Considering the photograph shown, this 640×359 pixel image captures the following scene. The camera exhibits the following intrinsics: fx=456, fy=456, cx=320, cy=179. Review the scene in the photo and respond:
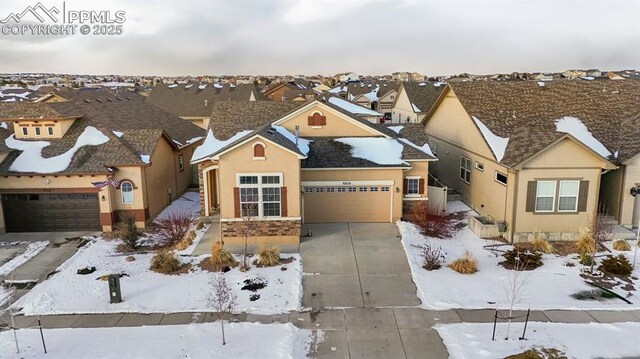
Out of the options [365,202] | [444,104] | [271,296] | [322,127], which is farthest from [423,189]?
[271,296]

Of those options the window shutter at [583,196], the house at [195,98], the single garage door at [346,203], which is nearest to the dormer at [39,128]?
the single garage door at [346,203]

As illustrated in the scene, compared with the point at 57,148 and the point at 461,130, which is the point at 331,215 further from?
the point at 57,148

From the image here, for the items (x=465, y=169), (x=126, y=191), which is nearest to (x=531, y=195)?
(x=465, y=169)

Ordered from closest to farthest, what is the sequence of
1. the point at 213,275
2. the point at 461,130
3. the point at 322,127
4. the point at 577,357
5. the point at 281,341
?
the point at 577,357, the point at 281,341, the point at 213,275, the point at 322,127, the point at 461,130

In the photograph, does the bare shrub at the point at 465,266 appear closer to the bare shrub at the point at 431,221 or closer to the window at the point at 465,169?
the bare shrub at the point at 431,221

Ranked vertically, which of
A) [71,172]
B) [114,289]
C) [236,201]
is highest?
[71,172]

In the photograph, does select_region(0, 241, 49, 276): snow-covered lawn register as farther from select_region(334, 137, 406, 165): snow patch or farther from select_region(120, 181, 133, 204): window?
select_region(334, 137, 406, 165): snow patch

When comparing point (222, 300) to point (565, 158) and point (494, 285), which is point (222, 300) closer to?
point (494, 285)
